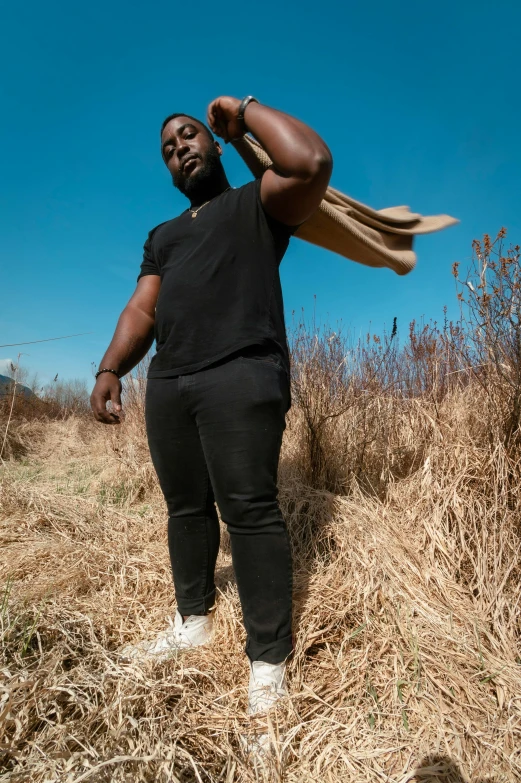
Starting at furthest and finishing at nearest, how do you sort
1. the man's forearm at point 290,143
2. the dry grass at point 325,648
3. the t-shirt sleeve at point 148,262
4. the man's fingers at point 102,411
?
the t-shirt sleeve at point 148,262 → the man's fingers at point 102,411 → the man's forearm at point 290,143 → the dry grass at point 325,648

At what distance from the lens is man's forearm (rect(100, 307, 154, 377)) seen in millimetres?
1832

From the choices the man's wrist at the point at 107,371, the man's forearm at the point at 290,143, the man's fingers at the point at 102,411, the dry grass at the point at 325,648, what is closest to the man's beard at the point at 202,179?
the man's forearm at the point at 290,143

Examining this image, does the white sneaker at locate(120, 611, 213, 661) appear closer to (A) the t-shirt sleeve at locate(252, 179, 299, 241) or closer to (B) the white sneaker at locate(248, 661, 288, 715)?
(B) the white sneaker at locate(248, 661, 288, 715)

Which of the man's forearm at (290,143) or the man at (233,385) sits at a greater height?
the man's forearm at (290,143)

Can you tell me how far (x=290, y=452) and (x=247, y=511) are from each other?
1.78 metres

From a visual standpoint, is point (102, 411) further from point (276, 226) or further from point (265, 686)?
point (265, 686)

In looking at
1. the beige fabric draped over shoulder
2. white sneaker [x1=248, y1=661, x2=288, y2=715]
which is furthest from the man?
the beige fabric draped over shoulder

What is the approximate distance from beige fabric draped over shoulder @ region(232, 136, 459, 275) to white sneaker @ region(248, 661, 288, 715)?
1609 millimetres

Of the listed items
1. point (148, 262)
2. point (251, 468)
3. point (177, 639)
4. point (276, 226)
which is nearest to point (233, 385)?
point (251, 468)

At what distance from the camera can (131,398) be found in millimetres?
6043

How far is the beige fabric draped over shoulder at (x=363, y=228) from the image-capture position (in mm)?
1786

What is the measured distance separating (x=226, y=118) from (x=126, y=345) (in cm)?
96

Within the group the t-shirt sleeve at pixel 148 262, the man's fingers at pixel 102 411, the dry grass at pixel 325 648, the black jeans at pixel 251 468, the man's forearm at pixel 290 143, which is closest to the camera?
the dry grass at pixel 325 648

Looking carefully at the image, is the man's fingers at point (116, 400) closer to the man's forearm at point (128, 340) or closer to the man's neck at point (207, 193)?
the man's forearm at point (128, 340)
